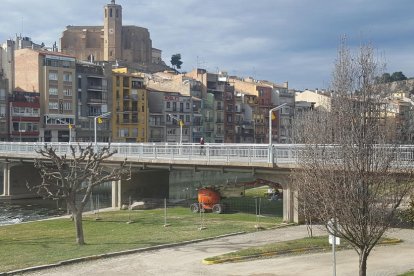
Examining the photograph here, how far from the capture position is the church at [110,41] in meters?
188

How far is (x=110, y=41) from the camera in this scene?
188 metres

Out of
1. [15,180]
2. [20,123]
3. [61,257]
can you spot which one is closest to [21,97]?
[20,123]

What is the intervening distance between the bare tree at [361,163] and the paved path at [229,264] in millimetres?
6658

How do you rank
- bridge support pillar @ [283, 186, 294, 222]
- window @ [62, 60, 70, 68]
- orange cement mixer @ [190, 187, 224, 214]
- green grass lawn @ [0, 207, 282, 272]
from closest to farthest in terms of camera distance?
green grass lawn @ [0, 207, 282, 272], bridge support pillar @ [283, 186, 294, 222], orange cement mixer @ [190, 187, 224, 214], window @ [62, 60, 70, 68]

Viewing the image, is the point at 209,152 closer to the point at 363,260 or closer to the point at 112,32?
the point at 363,260

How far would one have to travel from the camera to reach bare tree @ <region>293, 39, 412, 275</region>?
14359mm

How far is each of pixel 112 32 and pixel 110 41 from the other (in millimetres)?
3061

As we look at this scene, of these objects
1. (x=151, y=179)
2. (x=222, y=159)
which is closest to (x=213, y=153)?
(x=222, y=159)

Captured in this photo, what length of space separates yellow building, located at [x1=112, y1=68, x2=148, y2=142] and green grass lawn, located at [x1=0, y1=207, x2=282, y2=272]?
63.9 meters

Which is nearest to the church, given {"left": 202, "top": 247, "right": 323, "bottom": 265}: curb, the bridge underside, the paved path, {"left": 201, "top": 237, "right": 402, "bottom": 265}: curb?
the bridge underside

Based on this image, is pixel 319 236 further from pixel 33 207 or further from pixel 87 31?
pixel 87 31

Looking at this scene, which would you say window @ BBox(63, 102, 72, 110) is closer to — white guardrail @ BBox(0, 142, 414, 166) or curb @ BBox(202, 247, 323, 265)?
white guardrail @ BBox(0, 142, 414, 166)

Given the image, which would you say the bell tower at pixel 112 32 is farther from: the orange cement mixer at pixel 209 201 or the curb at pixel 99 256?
the curb at pixel 99 256

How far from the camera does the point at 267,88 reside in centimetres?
13725
